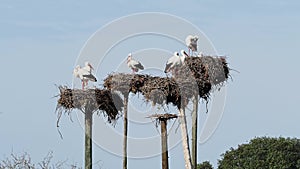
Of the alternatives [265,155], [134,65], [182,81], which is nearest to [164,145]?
[182,81]

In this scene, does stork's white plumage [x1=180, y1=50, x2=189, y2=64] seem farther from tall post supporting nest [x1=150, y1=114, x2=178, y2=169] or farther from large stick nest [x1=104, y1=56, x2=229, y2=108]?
tall post supporting nest [x1=150, y1=114, x2=178, y2=169]

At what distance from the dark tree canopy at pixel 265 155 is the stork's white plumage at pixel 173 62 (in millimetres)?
33341

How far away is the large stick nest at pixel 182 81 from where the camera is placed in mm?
25391

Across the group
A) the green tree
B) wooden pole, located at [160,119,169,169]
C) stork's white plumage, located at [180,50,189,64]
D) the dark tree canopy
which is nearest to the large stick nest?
stork's white plumage, located at [180,50,189,64]

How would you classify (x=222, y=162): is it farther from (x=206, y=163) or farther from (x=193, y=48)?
(x=193, y=48)

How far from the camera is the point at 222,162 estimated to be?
60750 millimetres

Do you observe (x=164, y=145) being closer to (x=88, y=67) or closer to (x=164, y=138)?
(x=164, y=138)

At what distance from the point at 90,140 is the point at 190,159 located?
318 centimetres

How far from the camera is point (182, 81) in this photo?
25.6m

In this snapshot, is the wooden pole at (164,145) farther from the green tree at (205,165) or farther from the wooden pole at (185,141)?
the green tree at (205,165)

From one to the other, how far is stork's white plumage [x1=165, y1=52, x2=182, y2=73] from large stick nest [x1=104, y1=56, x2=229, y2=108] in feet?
0.62

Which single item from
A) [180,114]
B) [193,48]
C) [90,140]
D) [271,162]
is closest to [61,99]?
[90,140]

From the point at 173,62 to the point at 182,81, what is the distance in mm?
596

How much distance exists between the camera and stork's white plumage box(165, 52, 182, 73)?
1015 inches
